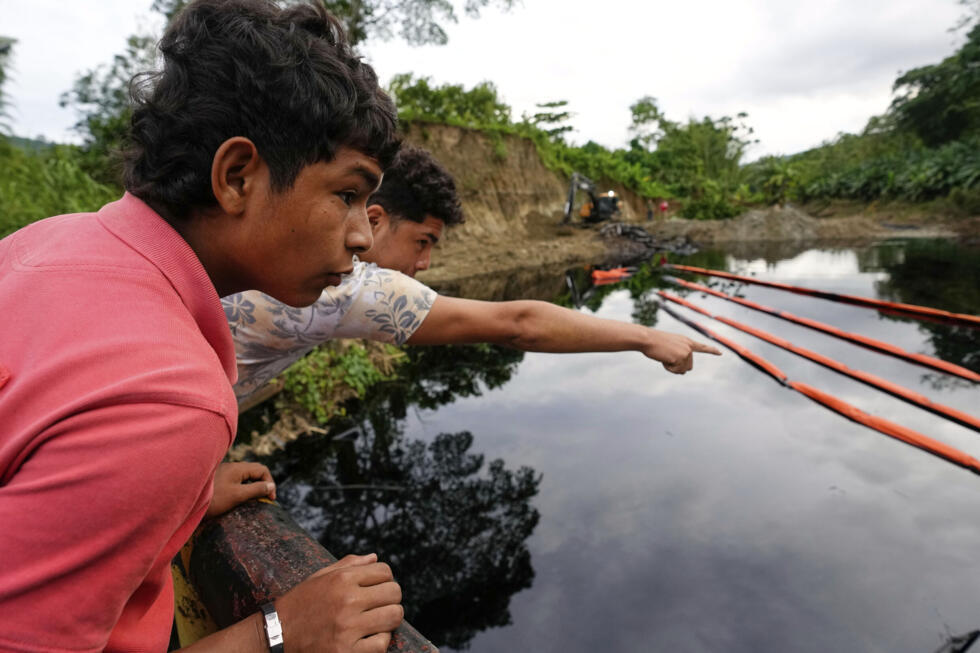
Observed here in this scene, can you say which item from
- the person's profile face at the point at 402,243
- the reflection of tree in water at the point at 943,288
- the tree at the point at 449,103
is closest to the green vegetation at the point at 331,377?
the person's profile face at the point at 402,243

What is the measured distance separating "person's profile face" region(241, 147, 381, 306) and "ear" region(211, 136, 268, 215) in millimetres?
29

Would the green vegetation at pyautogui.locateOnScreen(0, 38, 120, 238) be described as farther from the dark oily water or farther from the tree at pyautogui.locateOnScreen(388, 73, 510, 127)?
the tree at pyautogui.locateOnScreen(388, 73, 510, 127)

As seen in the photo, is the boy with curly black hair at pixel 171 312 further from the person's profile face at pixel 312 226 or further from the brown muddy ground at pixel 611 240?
the brown muddy ground at pixel 611 240

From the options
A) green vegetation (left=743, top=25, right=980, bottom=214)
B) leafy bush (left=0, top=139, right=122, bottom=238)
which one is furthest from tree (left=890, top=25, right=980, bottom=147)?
leafy bush (left=0, top=139, right=122, bottom=238)

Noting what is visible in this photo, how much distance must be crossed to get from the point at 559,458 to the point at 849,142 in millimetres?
41351

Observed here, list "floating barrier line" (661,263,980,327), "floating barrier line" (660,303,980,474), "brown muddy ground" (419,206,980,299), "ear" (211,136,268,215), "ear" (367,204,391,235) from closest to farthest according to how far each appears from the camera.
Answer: "ear" (211,136,268,215) < "ear" (367,204,391,235) < "floating barrier line" (660,303,980,474) < "floating barrier line" (661,263,980,327) < "brown muddy ground" (419,206,980,299)

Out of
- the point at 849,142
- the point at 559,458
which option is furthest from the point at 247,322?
the point at 849,142

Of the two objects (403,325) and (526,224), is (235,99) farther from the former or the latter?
(526,224)

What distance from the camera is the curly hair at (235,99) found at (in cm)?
77

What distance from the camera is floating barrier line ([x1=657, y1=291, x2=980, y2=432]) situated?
3072 millimetres

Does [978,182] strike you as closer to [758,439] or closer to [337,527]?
[758,439]

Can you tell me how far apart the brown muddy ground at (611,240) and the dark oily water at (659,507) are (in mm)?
5334

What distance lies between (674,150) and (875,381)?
111 feet

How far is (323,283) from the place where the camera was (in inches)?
38.4
